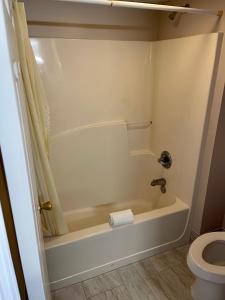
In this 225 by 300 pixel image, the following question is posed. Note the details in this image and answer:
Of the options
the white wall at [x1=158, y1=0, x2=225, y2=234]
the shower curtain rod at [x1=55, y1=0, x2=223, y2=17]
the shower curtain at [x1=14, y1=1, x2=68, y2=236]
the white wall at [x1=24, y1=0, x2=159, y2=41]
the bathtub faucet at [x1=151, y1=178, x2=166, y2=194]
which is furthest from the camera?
the bathtub faucet at [x1=151, y1=178, x2=166, y2=194]

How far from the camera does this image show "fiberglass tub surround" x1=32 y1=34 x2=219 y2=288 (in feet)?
5.35

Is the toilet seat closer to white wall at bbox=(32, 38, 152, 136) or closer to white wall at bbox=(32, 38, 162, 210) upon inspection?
white wall at bbox=(32, 38, 162, 210)

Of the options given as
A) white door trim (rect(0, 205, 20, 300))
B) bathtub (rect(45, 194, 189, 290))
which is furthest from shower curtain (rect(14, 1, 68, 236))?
white door trim (rect(0, 205, 20, 300))

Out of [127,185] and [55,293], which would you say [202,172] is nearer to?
[127,185]

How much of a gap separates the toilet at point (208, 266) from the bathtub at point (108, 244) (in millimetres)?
369

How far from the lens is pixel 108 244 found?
1657mm

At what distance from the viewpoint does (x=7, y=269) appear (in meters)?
0.50

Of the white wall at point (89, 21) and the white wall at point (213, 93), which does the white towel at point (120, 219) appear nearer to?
the white wall at point (213, 93)

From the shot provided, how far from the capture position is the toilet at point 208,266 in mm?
1284

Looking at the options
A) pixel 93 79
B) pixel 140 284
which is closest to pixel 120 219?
pixel 140 284

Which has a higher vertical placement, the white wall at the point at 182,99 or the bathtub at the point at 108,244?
the white wall at the point at 182,99

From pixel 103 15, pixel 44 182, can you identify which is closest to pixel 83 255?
pixel 44 182

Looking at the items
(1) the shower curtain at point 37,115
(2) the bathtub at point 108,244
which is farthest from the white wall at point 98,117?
(1) the shower curtain at point 37,115

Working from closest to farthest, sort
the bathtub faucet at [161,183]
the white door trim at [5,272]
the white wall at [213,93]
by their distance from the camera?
1. the white door trim at [5,272]
2. the white wall at [213,93]
3. the bathtub faucet at [161,183]
